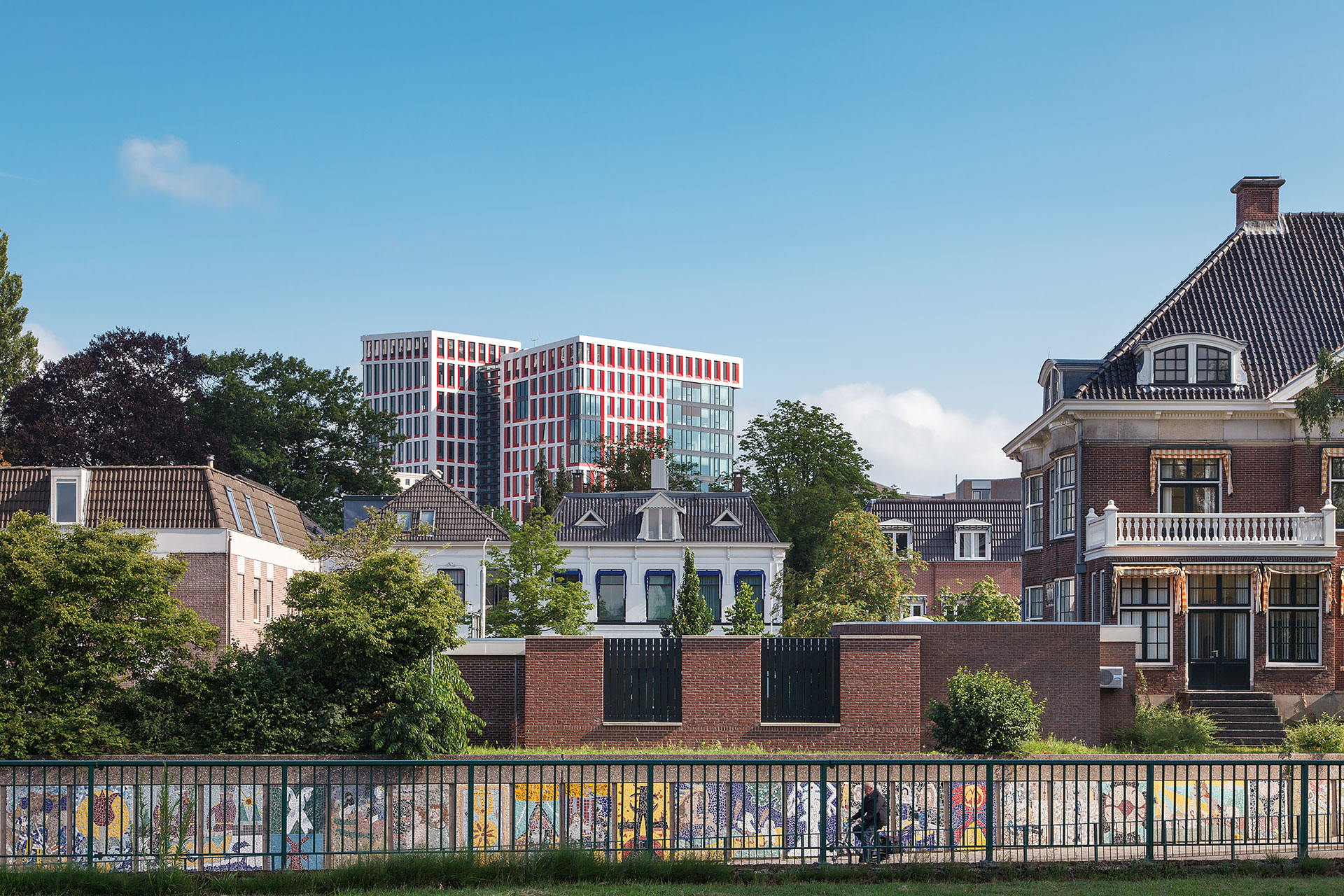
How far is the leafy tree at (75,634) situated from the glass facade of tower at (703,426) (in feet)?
490

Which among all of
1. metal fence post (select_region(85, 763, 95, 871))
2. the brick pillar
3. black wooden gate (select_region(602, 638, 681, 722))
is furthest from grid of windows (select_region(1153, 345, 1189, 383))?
metal fence post (select_region(85, 763, 95, 871))

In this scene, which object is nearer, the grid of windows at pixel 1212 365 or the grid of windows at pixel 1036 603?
the grid of windows at pixel 1212 365

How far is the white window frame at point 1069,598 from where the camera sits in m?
36.2

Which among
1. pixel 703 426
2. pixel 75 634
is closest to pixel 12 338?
pixel 75 634

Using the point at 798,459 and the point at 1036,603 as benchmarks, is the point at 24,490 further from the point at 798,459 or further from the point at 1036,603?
the point at 798,459

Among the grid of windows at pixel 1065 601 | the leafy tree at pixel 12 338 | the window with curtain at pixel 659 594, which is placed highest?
the leafy tree at pixel 12 338

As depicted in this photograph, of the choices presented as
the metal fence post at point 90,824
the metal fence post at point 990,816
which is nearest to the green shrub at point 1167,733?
the metal fence post at point 990,816

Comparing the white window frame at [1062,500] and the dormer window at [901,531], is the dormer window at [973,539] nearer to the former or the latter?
the dormer window at [901,531]

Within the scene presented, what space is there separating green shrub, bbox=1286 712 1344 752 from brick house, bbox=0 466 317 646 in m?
27.7

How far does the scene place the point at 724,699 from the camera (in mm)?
28750

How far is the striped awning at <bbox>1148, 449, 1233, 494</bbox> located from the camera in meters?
34.6

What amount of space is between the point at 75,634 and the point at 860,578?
25.6 m

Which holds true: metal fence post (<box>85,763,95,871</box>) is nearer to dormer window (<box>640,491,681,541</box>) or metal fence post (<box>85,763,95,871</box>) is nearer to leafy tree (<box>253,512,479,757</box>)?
leafy tree (<box>253,512,479,757</box>)

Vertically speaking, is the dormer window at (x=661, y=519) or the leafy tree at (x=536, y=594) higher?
the dormer window at (x=661, y=519)
